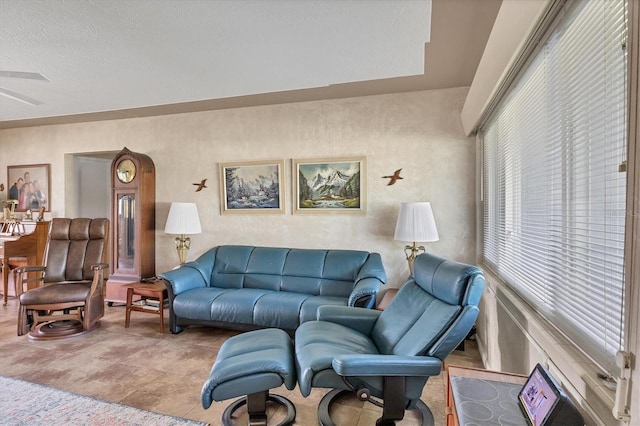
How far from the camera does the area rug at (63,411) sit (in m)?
2.02

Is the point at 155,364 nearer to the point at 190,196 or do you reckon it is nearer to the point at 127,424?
the point at 127,424

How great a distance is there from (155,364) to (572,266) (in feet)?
9.85

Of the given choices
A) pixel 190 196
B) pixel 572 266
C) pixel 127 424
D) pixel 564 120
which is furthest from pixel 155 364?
pixel 564 120

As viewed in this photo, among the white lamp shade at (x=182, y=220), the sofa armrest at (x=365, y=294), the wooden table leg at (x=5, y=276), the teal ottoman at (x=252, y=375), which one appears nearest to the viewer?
the teal ottoman at (x=252, y=375)

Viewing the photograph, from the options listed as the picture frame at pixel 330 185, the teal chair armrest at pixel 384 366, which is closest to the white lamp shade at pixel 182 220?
the picture frame at pixel 330 185

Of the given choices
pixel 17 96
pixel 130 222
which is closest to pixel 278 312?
pixel 130 222

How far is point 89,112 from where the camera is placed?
14.0 ft

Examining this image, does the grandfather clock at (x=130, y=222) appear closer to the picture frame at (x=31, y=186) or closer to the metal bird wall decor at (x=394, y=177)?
the picture frame at (x=31, y=186)

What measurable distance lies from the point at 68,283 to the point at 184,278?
1277mm

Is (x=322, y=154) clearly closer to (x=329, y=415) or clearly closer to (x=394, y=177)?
(x=394, y=177)

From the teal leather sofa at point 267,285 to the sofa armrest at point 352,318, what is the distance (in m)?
0.40

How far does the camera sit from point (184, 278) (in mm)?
3564

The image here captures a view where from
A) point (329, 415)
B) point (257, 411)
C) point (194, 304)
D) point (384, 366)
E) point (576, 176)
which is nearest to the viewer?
point (576, 176)

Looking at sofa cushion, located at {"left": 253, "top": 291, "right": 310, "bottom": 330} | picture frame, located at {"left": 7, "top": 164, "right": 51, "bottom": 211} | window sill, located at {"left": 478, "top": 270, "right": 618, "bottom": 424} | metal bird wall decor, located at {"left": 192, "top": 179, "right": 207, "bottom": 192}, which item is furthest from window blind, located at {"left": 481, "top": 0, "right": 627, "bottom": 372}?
picture frame, located at {"left": 7, "top": 164, "right": 51, "bottom": 211}
